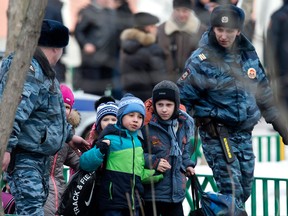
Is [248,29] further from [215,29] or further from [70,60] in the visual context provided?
[70,60]

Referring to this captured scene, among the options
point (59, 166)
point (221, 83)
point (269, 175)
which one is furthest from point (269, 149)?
point (59, 166)

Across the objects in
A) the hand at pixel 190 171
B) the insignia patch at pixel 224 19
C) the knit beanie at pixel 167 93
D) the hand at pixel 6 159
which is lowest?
the hand at pixel 6 159

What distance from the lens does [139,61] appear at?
902 centimetres

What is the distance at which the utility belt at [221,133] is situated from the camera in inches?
362

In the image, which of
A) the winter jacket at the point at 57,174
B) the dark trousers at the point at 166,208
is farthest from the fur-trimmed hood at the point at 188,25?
the winter jacket at the point at 57,174

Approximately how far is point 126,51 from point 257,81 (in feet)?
3.64

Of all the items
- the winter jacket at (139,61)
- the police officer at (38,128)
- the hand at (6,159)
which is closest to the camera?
the hand at (6,159)

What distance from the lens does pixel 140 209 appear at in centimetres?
860

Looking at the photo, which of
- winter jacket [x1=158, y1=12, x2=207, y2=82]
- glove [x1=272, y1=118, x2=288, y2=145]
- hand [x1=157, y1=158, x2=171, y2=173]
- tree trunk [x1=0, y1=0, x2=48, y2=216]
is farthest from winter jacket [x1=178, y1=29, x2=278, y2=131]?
tree trunk [x1=0, y1=0, x2=48, y2=216]

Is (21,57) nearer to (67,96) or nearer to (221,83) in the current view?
(67,96)

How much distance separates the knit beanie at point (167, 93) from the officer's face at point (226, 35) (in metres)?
0.60

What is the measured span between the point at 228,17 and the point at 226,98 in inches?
28.9

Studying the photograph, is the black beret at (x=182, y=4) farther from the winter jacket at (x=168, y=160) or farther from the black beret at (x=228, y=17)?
the winter jacket at (x=168, y=160)

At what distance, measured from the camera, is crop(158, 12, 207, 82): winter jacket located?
7.47 m
